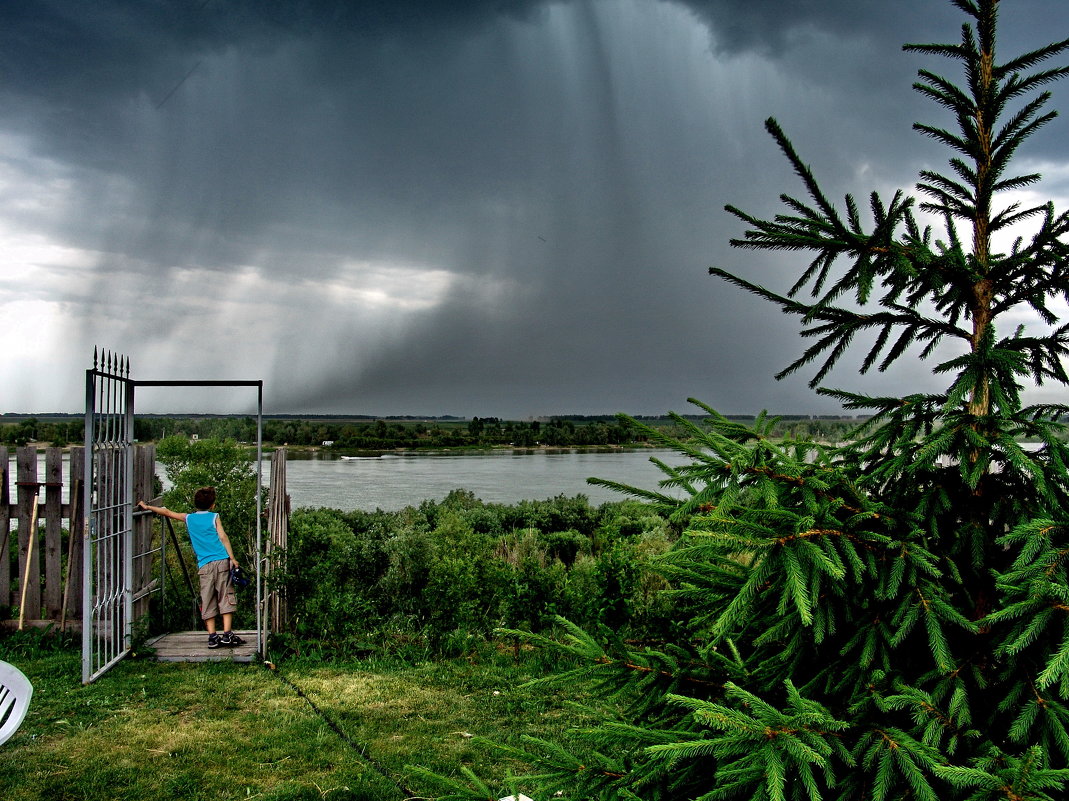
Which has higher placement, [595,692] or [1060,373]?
[1060,373]

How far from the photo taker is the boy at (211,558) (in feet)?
20.9

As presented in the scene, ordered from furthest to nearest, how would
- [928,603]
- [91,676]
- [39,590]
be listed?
1. [39,590]
2. [91,676]
3. [928,603]

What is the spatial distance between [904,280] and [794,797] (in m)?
1.40

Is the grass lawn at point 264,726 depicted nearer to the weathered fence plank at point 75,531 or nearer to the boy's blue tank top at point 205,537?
the weathered fence plank at point 75,531

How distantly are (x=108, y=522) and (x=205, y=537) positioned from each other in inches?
34.7

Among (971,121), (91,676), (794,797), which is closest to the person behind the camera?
(794,797)

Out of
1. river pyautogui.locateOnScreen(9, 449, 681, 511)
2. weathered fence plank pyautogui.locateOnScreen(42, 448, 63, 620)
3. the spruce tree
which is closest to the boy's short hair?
river pyautogui.locateOnScreen(9, 449, 681, 511)

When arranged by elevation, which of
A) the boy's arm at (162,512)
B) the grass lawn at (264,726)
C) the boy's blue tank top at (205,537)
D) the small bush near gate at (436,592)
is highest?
the boy's arm at (162,512)

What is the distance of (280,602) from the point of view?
21.9 feet

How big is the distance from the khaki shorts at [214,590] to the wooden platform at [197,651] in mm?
278

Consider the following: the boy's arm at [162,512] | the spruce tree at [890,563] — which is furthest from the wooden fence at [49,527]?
the spruce tree at [890,563]

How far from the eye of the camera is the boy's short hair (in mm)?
6352

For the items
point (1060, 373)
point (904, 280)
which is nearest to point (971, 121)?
point (904, 280)

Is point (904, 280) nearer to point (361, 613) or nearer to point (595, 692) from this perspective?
point (595, 692)
